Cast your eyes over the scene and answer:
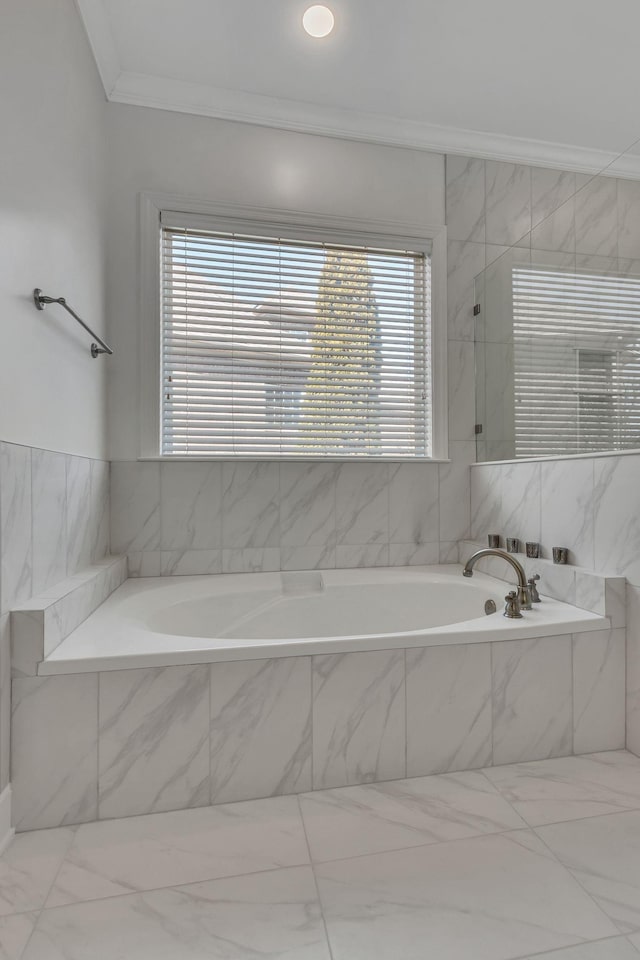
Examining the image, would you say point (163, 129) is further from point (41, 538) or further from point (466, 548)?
point (466, 548)

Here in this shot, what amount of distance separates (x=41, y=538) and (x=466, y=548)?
1.92 metres

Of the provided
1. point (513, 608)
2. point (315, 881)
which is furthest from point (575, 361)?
point (315, 881)

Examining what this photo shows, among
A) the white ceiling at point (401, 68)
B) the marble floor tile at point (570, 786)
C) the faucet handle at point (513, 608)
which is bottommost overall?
the marble floor tile at point (570, 786)

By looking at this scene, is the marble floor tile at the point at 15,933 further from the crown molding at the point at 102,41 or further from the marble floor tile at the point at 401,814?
the crown molding at the point at 102,41

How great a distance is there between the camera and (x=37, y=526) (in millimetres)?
1425

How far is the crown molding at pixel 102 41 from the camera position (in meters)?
1.81

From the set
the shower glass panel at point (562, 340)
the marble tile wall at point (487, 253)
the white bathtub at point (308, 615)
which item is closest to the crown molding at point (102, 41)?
the marble tile wall at point (487, 253)

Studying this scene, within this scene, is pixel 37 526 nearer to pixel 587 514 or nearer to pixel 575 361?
pixel 587 514

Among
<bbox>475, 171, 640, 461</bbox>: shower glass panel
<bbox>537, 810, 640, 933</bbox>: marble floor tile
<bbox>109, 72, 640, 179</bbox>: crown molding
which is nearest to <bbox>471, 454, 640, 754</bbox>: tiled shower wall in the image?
<bbox>475, 171, 640, 461</bbox>: shower glass panel

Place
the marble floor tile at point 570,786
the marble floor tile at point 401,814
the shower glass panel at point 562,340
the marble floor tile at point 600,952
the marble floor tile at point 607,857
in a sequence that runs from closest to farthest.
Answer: the marble floor tile at point 600,952, the marble floor tile at point 607,857, the marble floor tile at point 401,814, the marble floor tile at point 570,786, the shower glass panel at point 562,340

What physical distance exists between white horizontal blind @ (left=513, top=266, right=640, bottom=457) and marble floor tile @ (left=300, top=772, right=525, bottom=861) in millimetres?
1220

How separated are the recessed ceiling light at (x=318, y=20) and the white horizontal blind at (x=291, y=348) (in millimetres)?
767

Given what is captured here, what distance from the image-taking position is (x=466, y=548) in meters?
2.55

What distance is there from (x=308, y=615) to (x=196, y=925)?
1251mm
